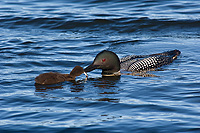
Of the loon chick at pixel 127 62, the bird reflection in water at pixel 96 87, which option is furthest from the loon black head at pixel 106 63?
the bird reflection in water at pixel 96 87

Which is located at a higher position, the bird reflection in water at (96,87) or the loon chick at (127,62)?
the loon chick at (127,62)

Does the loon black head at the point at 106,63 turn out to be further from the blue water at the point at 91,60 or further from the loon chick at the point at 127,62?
the blue water at the point at 91,60

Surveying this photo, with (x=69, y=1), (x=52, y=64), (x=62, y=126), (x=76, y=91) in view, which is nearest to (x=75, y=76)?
(x=76, y=91)

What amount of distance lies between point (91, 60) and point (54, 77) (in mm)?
2099

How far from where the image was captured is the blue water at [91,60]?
573cm

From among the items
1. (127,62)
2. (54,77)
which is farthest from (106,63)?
(54,77)

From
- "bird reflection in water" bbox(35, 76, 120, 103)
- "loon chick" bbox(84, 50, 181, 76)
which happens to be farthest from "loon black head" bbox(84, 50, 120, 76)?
"bird reflection in water" bbox(35, 76, 120, 103)

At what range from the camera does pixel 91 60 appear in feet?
31.5

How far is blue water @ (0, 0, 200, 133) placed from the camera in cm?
573

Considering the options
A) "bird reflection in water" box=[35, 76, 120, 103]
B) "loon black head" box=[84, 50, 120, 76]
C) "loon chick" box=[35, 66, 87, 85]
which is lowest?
"bird reflection in water" box=[35, 76, 120, 103]

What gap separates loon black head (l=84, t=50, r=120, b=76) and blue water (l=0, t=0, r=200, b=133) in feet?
0.72

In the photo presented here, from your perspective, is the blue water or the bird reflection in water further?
the bird reflection in water

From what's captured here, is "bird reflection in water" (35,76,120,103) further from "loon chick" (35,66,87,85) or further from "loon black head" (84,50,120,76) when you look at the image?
"loon black head" (84,50,120,76)

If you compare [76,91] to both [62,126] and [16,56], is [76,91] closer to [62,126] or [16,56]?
[62,126]
